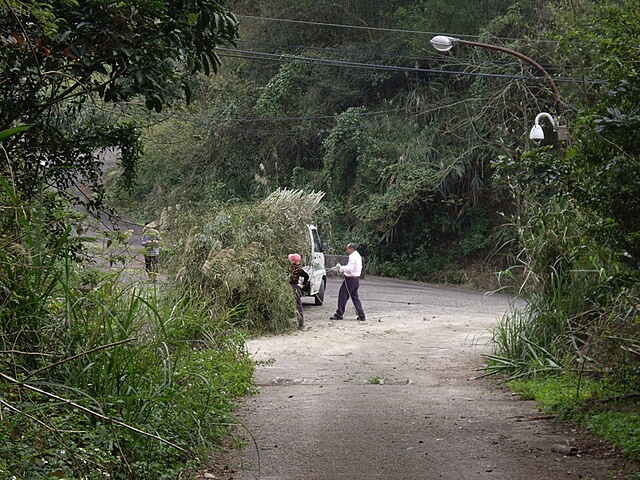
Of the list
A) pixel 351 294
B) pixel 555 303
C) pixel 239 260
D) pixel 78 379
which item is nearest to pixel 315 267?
pixel 351 294

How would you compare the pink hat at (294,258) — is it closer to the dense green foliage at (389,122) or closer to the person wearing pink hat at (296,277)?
the person wearing pink hat at (296,277)

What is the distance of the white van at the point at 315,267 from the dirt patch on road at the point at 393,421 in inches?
144

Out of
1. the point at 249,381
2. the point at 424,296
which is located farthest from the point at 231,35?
the point at 424,296

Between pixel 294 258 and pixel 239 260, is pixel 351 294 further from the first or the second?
pixel 239 260

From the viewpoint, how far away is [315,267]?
22078mm

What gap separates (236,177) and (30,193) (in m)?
32.8

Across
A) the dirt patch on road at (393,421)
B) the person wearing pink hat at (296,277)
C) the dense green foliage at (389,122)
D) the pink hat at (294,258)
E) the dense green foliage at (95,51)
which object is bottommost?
the dirt patch on road at (393,421)

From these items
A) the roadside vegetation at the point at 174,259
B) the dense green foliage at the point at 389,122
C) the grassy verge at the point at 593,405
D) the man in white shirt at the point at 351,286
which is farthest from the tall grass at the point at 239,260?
the grassy verge at the point at 593,405

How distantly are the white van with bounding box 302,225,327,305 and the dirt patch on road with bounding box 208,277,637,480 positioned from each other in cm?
366

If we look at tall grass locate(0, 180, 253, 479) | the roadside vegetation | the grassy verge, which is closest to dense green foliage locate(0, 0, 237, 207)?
the roadside vegetation

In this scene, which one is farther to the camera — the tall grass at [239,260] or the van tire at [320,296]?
the van tire at [320,296]

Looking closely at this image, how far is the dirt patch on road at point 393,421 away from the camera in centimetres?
735

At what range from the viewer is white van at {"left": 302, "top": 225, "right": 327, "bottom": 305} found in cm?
2066

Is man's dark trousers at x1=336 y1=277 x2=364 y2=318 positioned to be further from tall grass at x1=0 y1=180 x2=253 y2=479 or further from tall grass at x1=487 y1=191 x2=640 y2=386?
tall grass at x1=0 y1=180 x2=253 y2=479
